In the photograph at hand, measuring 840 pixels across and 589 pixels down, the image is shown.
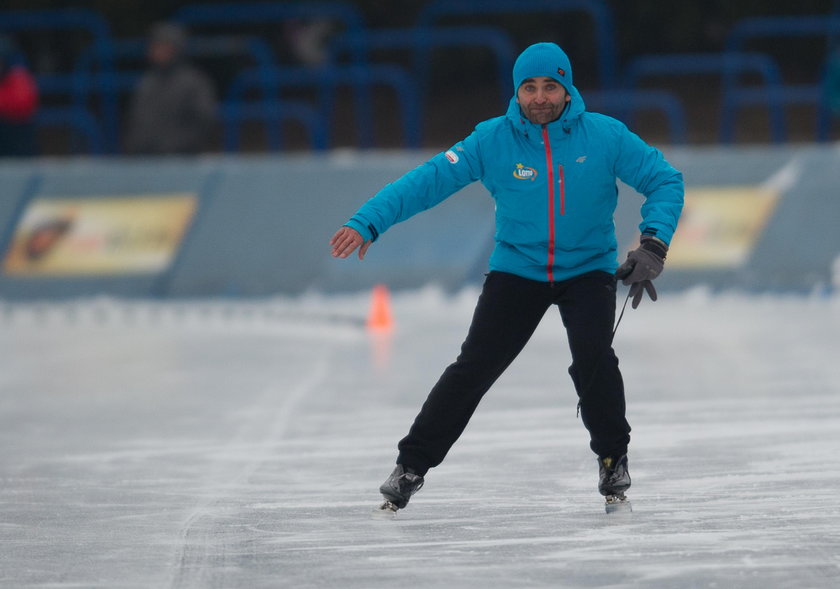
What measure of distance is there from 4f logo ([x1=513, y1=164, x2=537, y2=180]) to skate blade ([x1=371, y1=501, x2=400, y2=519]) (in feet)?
4.39

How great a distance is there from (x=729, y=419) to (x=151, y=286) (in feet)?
23.1

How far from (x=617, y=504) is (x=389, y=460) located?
4.72 ft

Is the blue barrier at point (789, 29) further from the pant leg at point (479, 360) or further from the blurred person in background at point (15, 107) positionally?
the pant leg at point (479, 360)

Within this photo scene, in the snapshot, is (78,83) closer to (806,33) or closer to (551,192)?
(806,33)

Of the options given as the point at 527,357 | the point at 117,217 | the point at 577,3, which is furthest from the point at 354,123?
the point at 527,357

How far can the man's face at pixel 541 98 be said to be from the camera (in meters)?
5.67

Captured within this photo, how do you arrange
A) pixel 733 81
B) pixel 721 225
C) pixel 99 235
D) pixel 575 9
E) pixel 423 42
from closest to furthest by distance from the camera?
pixel 721 225, pixel 99 235, pixel 733 81, pixel 423 42, pixel 575 9

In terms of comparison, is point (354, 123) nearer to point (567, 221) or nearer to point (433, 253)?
point (433, 253)

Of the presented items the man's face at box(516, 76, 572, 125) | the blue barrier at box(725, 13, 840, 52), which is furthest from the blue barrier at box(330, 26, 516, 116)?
the man's face at box(516, 76, 572, 125)

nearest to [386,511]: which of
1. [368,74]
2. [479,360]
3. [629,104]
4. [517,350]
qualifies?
[479,360]

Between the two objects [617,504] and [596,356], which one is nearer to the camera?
[596,356]

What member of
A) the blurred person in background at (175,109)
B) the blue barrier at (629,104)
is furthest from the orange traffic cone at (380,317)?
the blue barrier at (629,104)

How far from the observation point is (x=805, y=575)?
486 centimetres

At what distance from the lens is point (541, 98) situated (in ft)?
18.6
